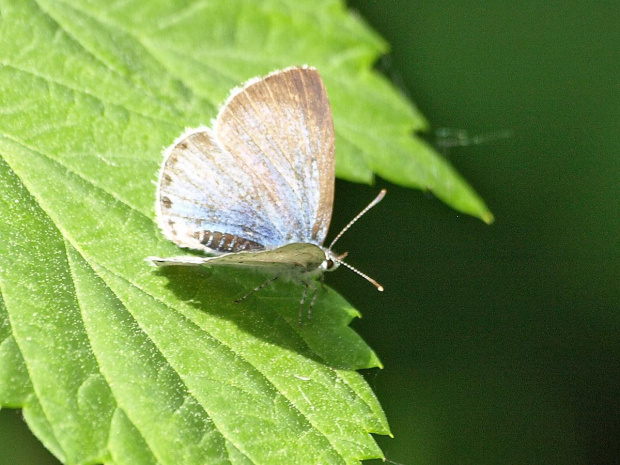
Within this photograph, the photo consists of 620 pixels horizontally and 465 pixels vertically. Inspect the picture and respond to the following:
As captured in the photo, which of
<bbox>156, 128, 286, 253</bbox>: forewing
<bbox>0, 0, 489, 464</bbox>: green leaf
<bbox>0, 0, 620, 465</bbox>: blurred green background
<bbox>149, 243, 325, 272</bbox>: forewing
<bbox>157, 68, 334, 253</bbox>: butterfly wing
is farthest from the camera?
<bbox>0, 0, 620, 465</bbox>: blurred green background

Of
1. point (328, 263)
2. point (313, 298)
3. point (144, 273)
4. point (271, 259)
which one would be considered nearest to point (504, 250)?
point (328, 263)

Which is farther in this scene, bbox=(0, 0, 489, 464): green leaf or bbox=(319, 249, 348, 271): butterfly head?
bbox=(319, 249, 348, 271): butterfly head

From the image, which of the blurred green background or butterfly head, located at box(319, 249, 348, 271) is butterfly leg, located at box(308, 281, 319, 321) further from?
the blurred green background

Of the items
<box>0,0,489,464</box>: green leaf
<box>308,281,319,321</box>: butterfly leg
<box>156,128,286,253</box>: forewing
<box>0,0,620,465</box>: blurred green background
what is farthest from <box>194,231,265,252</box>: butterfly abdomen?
<box>0,0,620,465</box>: blurred green background

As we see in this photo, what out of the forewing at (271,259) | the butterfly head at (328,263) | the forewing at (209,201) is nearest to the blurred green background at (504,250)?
the butterfly head at (328,263)

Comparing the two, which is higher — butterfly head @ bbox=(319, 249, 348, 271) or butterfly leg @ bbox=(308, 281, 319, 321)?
butterfly head @ bbox=(319, 249, 348, 271)

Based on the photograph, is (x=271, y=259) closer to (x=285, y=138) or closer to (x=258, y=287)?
(x=258, y=287)

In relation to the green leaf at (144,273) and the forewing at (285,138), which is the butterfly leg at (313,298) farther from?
the forewing at (285,138)
